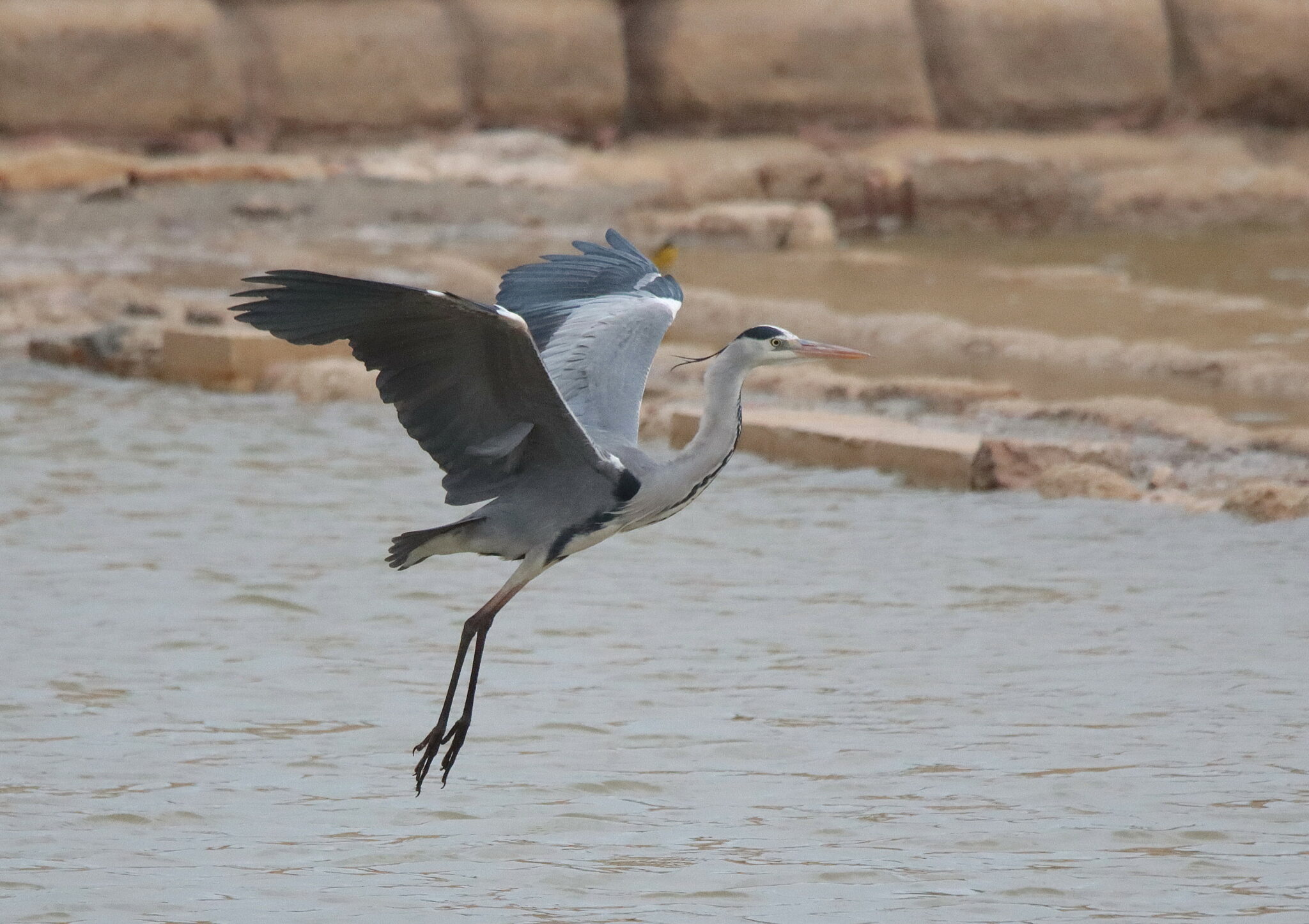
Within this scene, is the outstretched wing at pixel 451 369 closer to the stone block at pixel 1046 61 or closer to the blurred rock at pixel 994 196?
the blurred rock at pixel 994 196

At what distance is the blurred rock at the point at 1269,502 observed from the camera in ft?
22.2

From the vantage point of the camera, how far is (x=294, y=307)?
3.82m

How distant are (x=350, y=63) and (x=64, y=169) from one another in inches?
115

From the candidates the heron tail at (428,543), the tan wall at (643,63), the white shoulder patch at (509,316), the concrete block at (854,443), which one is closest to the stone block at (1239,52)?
the tan wall at (643,63)

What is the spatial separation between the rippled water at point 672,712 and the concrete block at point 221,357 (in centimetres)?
225

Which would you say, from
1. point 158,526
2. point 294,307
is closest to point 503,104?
point 158,526

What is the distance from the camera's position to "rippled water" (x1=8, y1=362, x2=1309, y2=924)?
12.4 feet

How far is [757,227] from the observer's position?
16078 millimetres

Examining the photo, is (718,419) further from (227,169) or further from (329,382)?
(227,169)

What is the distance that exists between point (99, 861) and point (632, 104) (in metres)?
16.2

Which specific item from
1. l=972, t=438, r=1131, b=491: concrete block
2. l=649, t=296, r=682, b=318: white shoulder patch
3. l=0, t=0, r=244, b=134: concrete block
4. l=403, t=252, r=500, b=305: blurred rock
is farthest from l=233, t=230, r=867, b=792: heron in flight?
l=0, t=0, r=244, b=134: concrete block

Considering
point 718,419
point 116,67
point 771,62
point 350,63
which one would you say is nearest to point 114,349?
point 718,419

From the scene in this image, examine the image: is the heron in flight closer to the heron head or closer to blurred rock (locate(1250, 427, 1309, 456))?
the heron head

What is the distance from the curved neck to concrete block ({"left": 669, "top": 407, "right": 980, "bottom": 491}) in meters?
3.51
